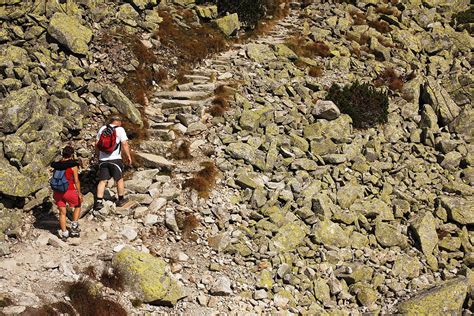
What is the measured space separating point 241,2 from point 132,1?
7.06 metres

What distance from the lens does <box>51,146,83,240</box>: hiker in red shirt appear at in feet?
38.8

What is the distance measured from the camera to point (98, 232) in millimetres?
12875

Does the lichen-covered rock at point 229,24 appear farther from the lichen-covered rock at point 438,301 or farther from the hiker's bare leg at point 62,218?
the lichen-covered rock at point 438,301

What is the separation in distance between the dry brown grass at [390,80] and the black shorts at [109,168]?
51.2 ft

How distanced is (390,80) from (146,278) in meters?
18.1

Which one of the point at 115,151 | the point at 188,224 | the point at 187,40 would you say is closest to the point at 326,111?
the point at 187,40

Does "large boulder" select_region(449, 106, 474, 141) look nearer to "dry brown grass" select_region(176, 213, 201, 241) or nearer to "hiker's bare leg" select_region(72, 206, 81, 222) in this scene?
"dry brown grass" select_region(176, 213, 201, 241)

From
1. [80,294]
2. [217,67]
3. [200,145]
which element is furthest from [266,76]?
[80,294]

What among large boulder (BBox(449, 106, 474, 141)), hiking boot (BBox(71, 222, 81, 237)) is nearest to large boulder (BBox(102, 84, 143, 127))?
hiking boot (BBox(71, 222, 81, 237))

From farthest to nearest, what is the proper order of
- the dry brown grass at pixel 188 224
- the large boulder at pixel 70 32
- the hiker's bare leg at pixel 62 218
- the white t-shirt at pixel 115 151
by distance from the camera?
the large boulder at pixel 70 32
the dry brown grass at pixel 188 224
the white t-shirt at pixel 115 151
the hiker's bare leg at pixel 62 218

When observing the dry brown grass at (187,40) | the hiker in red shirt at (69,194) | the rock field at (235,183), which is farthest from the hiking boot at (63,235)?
the dry brown grass at (187,40)

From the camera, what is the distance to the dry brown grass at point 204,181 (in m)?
14.8

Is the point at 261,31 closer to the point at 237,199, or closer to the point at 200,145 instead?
the point at 200,145

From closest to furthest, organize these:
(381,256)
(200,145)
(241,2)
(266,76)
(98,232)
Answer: (98,232) < (381,256) < (200,145) < (266,76) < (241,2)
